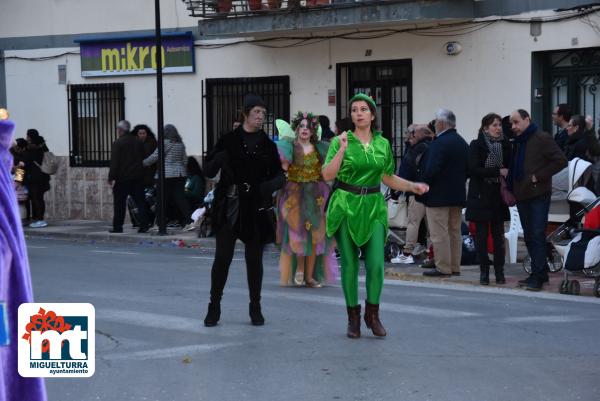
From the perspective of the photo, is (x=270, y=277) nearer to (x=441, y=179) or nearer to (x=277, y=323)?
(x=441, y=179)

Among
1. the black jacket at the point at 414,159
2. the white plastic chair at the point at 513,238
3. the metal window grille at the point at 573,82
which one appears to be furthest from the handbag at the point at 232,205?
the metal window grille at the point at 573,82

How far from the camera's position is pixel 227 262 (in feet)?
31.0

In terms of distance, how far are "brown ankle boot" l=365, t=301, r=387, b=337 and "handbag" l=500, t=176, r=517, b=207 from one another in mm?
4152

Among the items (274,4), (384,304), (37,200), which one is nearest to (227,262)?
(384,304)

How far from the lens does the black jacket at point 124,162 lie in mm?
20031

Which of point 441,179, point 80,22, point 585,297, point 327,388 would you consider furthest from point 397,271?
point 80,22

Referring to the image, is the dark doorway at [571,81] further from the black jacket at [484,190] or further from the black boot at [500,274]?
the black boot at [500,274]

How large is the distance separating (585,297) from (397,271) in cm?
301

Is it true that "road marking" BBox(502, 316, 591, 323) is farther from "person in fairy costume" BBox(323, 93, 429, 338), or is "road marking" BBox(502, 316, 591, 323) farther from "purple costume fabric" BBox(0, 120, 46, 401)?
"purple costume fabric" BBox(0, 120, 46, 401)

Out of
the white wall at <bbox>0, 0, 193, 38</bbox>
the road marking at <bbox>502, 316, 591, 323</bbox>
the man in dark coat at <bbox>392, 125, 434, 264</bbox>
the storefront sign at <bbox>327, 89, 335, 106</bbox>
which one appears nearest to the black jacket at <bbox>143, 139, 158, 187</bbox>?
the white wall at <bbox>0, 0, 193, 38</bbox>

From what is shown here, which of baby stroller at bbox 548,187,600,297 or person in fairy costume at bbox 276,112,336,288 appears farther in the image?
person in fairy costume at bbox 276,112,336,288

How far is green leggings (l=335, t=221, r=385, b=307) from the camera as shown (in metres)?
8.81

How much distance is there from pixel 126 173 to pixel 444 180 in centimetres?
820

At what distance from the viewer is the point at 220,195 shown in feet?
30.9
